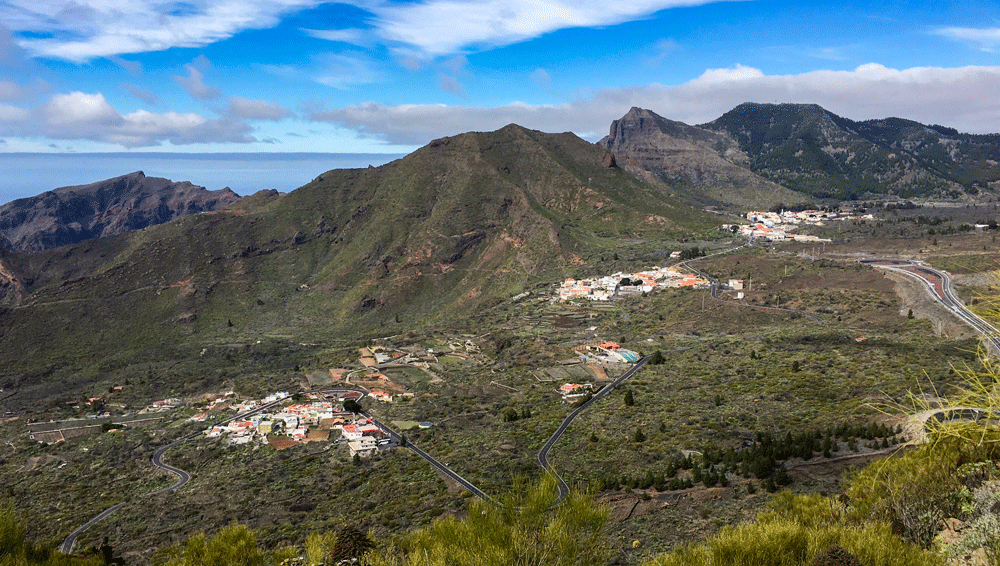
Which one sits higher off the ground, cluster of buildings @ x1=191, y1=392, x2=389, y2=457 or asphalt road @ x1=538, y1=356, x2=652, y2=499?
asphalt road @ x1=538, y1=356, x2=652, y2=499

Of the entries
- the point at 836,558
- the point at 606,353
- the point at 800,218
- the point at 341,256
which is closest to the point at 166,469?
the point at 606,353

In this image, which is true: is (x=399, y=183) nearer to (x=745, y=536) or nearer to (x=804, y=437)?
(x=804, y=437)

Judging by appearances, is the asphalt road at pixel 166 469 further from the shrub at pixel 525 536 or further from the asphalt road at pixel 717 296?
the asphalt road at pixel 717 296

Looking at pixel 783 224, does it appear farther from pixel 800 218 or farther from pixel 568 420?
pixel 568 420

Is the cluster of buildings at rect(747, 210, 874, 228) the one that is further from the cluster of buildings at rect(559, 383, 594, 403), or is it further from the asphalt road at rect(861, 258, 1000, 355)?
the cluster of buildings at rect(559, 383, 594, 403)

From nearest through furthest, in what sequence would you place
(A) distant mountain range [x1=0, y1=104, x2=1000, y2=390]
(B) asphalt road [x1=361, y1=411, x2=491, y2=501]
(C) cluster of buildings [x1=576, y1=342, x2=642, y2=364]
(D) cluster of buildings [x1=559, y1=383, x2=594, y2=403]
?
(B) asphalt road [x1=361, y1=411, x2=491, y2=501] → (D) cluster of buildings [x1=559, y1=383, x2=594, y2=403] → (C) cluster of buildings [x1=576, y1=342, x2=642, y2=364] → (A) distant mountain range [x1=0, y1=104, x2=1000, y2=390]

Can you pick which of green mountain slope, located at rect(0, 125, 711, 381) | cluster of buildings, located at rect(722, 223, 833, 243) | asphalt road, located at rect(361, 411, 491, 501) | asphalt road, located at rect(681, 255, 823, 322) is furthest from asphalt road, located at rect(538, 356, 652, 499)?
cluster of buildings, located at rect(722, 223, 833, 243)

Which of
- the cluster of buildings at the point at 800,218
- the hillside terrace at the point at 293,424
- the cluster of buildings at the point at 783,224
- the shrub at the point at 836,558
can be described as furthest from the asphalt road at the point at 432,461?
the cluster of buildings at the point at 800,218
